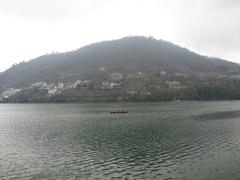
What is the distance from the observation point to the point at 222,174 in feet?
152

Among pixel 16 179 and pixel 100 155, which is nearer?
pixel 16 179

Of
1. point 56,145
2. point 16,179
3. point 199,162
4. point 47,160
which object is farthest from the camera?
point 56,145

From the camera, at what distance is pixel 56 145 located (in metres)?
72.3

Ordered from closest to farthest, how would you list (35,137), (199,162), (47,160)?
(199,162) < (47,160) < (35,137)

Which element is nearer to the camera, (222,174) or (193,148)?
(222,174)

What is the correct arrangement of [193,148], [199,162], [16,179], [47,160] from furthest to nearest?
[193,148] < [47,160] < [199,162] < [16,179]

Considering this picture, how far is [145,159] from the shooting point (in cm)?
5672

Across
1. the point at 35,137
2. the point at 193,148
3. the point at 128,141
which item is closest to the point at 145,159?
the point at 193,148

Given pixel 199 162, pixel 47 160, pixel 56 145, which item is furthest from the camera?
pixel 56 145

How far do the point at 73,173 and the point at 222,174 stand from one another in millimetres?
20964

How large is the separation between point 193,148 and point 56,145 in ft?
94.8

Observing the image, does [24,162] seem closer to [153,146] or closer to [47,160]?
[47,160]

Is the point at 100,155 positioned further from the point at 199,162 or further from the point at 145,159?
the point at 199,162

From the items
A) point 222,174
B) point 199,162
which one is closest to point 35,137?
point 199,162
